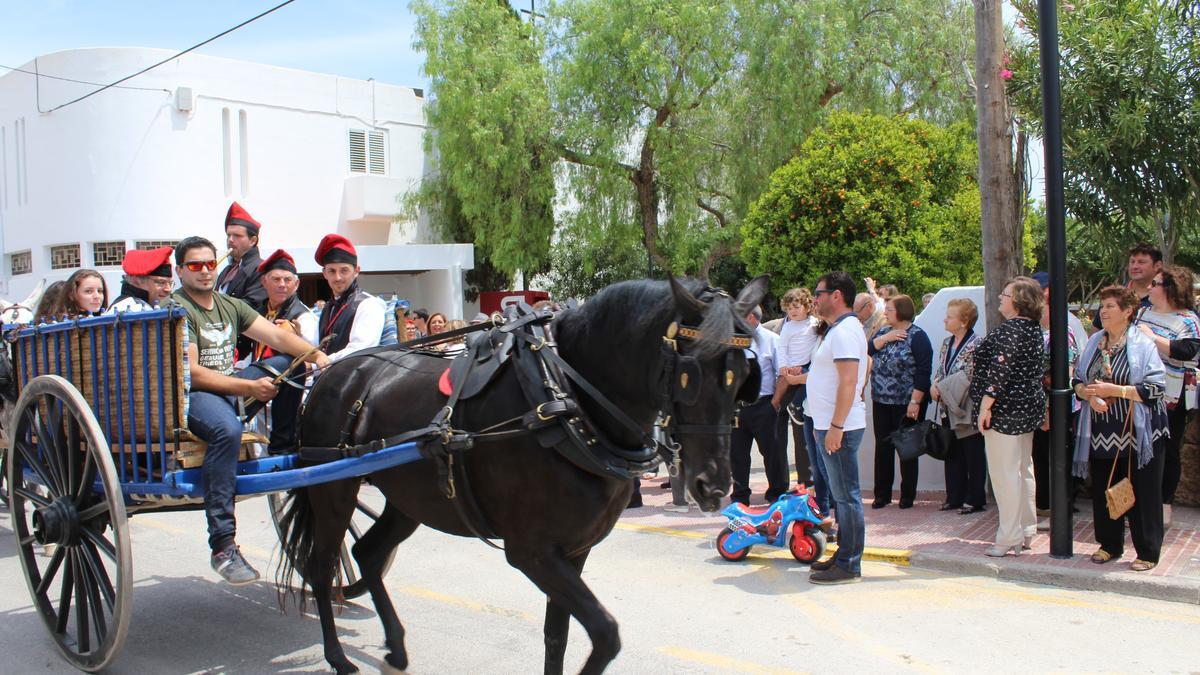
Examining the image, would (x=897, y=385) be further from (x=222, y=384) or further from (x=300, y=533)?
(x=222, y=384)

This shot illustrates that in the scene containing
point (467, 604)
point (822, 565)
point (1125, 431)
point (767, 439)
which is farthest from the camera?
point (767, 439)

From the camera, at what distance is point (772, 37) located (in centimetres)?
2191

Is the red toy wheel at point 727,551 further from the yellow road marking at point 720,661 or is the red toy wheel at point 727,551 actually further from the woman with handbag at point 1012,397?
the yellow road marking at point 720,661

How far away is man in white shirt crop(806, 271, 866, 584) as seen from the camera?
20.3 feet

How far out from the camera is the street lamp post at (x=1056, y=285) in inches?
264

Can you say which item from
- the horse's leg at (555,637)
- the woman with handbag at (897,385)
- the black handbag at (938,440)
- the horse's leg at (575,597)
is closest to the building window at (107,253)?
the woman with handbag at (897,385)

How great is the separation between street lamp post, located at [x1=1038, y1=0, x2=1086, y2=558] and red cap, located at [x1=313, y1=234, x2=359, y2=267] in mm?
4774

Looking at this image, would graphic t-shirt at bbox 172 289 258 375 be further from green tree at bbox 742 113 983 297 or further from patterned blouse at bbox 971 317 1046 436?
green tree at bbox 742 113 983 297

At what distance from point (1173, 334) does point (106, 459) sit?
716 centimetres

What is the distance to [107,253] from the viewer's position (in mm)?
22469

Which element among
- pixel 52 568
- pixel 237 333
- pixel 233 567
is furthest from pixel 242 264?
pixel 233 567

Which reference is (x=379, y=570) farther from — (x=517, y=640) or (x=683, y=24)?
(x=683, y=24)

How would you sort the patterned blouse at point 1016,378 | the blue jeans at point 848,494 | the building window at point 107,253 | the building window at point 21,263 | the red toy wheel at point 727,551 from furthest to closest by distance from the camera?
the building window at point 21,263 < the building window at point 107,253 < the red toy wheel at point 727,551 < the patterned blouse at point 1016,378 < the blue jeans at point 848,494

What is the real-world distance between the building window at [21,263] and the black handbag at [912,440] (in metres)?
23.0
